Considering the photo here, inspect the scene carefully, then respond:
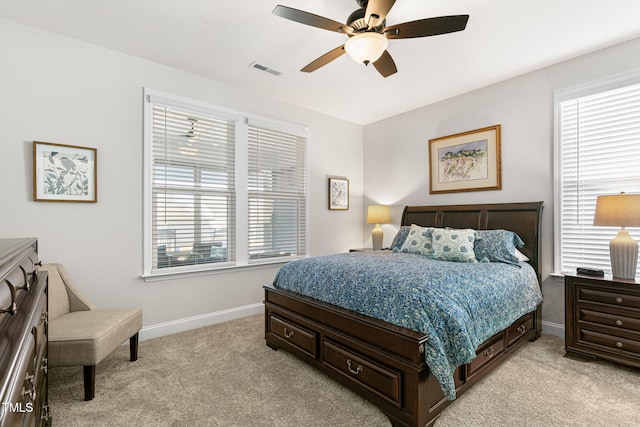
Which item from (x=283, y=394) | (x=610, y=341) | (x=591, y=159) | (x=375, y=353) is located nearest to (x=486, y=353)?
(x=375, y=353)

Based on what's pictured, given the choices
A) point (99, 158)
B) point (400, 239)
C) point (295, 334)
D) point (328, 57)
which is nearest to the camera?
point (328, 57)

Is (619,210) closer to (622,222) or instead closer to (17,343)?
(622,222)

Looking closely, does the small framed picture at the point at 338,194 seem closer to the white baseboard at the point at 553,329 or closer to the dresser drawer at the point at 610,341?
the white baseboard at the point at 553,329

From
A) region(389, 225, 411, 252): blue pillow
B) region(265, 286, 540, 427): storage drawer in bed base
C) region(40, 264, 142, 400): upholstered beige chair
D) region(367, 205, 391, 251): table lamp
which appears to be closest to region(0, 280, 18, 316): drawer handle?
region(40, 264, 142, 400): upholstered beige chair

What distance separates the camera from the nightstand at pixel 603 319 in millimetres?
2350

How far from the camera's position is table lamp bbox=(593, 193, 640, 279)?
2385mm

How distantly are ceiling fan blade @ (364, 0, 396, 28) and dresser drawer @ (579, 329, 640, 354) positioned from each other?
2.97 meters

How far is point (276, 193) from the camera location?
412 cm

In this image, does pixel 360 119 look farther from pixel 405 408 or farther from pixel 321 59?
pixel 405 408

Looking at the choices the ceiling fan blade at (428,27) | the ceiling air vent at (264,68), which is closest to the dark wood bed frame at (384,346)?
the ceiling fan blade at (428,27)

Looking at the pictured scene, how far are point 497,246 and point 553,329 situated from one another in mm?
1109

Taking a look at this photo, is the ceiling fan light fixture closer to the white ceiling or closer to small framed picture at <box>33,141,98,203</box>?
the white ceiling

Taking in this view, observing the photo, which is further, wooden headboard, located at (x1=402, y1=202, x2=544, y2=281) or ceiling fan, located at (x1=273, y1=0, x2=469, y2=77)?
wooden headboard, located at (x1=402, y1=202, x2=544, y2=281)

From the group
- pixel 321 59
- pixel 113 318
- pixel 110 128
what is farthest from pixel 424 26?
pixel 113 318
